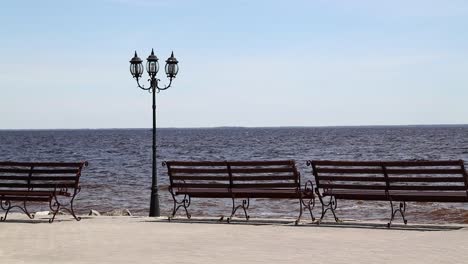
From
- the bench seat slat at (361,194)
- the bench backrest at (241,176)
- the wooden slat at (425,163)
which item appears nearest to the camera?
the wooden slat at (425,163)

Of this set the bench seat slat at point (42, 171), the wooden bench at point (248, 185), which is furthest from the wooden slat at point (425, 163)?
the bench seat slat at point (42, 171)

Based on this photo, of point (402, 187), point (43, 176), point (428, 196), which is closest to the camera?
point (428, 196)

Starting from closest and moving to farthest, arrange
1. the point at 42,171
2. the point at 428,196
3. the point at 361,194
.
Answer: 1. the point at 428,196
2. the point at 361,194
3. the point at 42,171

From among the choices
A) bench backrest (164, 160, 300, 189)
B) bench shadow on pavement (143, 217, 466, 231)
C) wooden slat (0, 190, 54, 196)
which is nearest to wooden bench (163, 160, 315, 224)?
bench backrest (164, 160, 300, 189)

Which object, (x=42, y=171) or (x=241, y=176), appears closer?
(x=241, y=176)

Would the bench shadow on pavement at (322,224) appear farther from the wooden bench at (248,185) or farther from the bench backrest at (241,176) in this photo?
the bench backrest at (241,176)

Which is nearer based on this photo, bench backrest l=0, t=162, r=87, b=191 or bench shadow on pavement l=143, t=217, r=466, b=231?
bench shadow on pavement l=143, t=217, r=466, b=231

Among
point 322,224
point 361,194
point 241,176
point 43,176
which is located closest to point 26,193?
point 43,176

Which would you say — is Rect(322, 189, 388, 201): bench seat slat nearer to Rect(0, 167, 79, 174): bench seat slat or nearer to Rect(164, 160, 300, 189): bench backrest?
Rect(164, 160, 300, 189): bench backrest

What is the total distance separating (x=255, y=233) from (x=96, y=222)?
2918 mm

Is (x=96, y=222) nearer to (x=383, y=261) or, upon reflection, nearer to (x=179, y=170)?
(x=179, y=170)

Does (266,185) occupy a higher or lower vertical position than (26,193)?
higher

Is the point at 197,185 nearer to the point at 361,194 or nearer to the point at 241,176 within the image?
the point at 241,176

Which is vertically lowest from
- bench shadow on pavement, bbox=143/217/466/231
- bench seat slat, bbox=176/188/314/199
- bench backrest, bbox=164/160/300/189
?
bench shadow on pavement, bbox=143/217/466/231
